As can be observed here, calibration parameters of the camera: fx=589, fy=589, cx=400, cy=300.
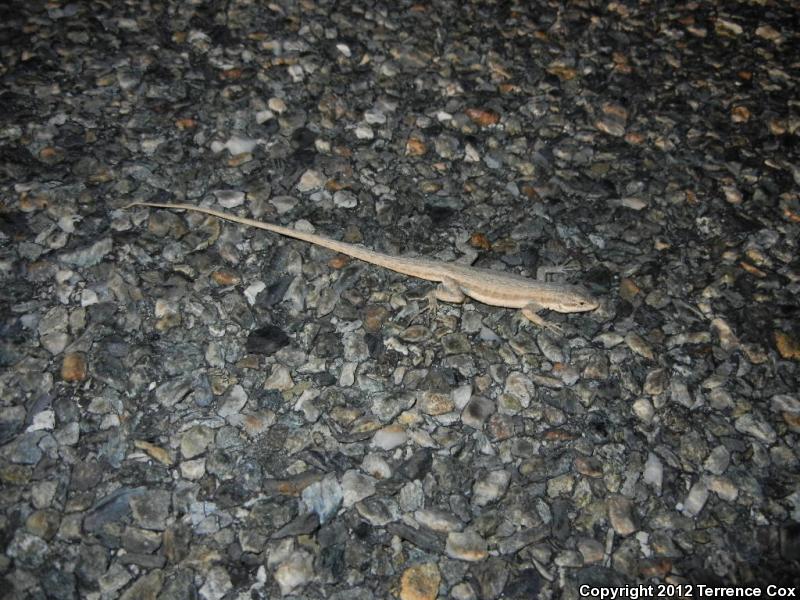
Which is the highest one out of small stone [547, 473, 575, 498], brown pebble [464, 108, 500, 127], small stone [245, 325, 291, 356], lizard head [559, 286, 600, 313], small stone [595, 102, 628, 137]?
small stone [595, 102, 628, 137]

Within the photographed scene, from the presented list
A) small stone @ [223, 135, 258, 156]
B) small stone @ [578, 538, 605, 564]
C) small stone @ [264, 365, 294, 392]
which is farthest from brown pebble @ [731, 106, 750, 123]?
small stone @ [264, 365, 294, 392]

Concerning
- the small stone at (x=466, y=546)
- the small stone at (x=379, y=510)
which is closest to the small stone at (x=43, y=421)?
the small stone at (x=379, y=510)

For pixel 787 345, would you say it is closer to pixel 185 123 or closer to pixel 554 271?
pixel 554 271

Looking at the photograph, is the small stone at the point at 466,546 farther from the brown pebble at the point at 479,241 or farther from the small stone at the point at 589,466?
the brown pebble at the point at 479,241

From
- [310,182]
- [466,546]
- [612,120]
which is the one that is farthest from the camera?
[612,120]

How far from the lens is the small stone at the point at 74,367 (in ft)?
11.7

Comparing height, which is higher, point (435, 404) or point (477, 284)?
point (477, 284)

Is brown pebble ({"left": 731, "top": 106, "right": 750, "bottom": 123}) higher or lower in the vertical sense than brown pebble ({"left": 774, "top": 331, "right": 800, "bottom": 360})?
higher

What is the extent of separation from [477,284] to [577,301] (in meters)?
0.71

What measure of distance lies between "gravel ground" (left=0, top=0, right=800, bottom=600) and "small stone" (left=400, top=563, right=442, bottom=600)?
0.05 ft

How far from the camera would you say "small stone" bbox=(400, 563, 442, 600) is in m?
2.95

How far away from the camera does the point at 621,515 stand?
3.26 m

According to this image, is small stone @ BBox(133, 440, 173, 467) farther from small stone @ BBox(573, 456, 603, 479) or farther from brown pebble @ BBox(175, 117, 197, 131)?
brown pebble @ BBox(175, 117, 197, 131)

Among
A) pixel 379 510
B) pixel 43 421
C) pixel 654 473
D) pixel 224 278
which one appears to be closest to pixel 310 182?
pixel 224 278
